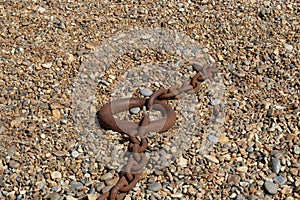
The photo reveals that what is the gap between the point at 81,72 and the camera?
4.47m

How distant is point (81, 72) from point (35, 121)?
698 mm

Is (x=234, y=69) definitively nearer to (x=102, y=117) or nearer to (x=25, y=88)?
(x=102, y=117)

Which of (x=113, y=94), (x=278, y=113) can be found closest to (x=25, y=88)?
(x=113, y=94)

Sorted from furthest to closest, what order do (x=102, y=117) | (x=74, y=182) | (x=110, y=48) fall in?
(x=110, y=48), (x=102, y=117), (x=74, y=182)

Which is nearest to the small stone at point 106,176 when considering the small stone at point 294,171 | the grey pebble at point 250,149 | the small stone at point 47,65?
the grey pebble at point 250,149

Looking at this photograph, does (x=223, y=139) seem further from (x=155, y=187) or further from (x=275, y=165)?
(x=155, y=187)

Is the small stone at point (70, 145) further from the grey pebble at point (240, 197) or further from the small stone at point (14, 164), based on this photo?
the grey pebble at point (240, 197)

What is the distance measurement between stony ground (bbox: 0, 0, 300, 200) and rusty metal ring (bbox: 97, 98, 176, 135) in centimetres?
22

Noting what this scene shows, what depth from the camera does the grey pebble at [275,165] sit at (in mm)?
3566

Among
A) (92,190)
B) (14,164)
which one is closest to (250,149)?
(92,190)

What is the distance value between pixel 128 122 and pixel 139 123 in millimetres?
83

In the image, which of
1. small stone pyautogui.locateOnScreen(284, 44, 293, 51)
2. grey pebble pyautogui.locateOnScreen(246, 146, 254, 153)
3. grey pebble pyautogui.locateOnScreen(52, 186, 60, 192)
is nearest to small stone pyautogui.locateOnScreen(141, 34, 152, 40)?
small stone pyautogui.locateOnScreen(284, 44, 293, 51)

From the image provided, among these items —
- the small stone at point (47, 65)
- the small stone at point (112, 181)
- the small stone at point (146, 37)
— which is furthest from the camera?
the small stone at point (146, 37)

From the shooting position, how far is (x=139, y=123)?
3885 millimetres
